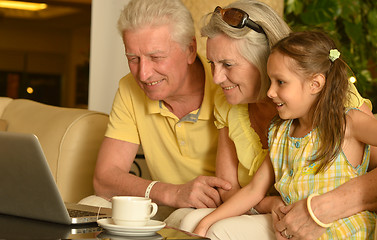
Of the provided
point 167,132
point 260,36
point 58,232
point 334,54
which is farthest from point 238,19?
point 58,232

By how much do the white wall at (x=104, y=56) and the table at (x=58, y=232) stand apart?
6.43ft

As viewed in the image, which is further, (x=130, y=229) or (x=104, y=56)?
(x=104, y=56)

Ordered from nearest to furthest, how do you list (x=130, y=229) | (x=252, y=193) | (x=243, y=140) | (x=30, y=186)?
1. (x=130, y=229)
2. (x=30, y=186)
3. (x=252, y=193)
4. (x=243, y=140)

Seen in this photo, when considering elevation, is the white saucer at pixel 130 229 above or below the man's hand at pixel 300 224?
above

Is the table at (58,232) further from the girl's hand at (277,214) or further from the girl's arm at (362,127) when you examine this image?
the girl's arm at (362,127)

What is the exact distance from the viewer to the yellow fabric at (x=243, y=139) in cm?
187

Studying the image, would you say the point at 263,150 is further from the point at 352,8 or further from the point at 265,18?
the point at 352,8

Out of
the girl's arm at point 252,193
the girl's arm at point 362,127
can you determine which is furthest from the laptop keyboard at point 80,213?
the girl's arm at point 362,127

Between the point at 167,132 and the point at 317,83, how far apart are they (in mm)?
702

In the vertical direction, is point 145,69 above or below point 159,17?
below

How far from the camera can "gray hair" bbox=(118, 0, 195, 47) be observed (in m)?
2.03

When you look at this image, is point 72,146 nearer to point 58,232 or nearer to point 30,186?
point 30,186

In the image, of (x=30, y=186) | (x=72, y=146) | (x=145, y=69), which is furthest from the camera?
(x=72, y=146)

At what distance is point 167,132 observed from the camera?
2.17 m
